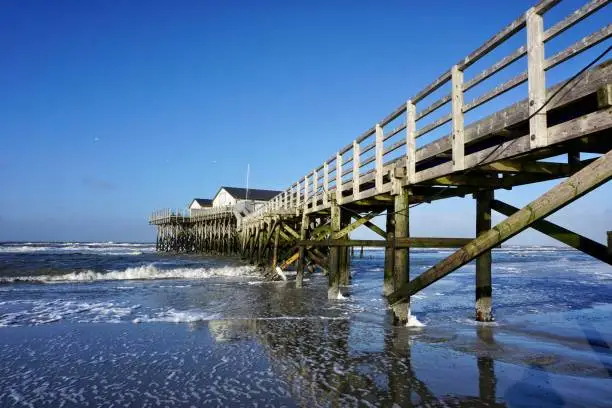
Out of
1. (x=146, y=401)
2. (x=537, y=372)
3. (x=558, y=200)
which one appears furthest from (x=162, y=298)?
(x=558, y=200)

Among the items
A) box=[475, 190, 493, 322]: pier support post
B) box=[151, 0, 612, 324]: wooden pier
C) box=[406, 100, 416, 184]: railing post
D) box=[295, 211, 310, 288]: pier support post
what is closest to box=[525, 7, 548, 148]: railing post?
box=[151, 0, 612, 324]: wooden pier

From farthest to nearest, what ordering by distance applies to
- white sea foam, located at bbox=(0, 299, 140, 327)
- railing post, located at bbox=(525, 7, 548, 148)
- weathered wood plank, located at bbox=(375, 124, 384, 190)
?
white sea foam, located at bbox=(0, 299, 140, 327)
weathered wood plank, located at bbox=(375, 124, 384, 190)
railing post, located at bbox=(525, 7, 548, 148)

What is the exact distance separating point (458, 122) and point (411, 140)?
1.52 m

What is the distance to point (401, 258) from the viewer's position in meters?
7.38

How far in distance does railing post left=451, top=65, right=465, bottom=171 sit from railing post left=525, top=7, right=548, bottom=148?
1360 millimetres

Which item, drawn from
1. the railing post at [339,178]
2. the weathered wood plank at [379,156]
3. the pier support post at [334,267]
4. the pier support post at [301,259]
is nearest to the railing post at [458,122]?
the weathered wood plank at [379,156]

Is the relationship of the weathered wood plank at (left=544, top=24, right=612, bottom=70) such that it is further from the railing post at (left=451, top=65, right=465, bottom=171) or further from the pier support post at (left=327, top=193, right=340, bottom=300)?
the pier support post at (left=327, top=193, right=340, bottom=300)

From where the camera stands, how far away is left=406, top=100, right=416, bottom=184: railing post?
7.28m

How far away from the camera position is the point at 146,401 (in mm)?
4281

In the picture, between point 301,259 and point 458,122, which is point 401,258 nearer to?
point 458,122

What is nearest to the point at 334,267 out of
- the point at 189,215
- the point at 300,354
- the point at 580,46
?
the point at 300,354

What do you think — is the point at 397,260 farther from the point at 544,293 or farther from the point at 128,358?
the point at 544,293

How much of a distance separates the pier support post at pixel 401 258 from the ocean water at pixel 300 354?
0.29 m

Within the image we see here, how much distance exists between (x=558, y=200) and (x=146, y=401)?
4.20 m
